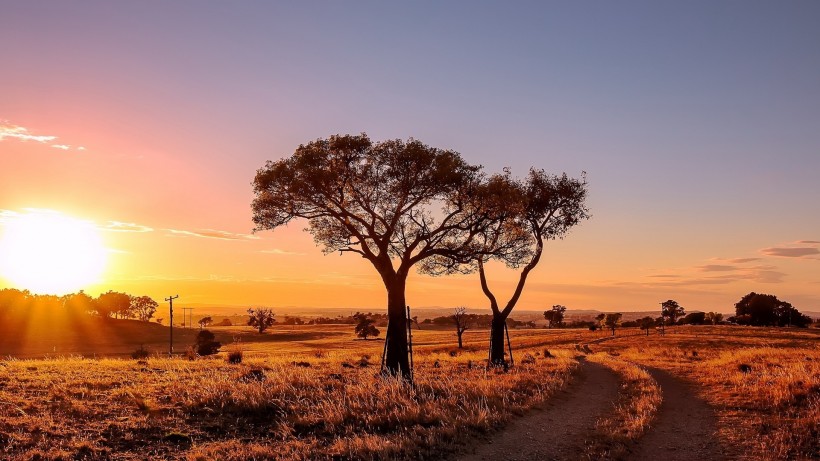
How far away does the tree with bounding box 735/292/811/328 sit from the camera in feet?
388

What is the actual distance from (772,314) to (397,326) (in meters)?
123

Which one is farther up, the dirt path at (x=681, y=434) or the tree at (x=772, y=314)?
the dirt path at (x=681, y=434)

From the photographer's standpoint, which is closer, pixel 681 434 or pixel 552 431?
pixel 552 431

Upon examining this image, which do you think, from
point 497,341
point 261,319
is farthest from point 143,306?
Answer: point 497,341

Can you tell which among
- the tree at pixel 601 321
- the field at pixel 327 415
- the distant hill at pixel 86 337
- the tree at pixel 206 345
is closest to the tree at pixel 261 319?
the distant hill at pixel 86 337

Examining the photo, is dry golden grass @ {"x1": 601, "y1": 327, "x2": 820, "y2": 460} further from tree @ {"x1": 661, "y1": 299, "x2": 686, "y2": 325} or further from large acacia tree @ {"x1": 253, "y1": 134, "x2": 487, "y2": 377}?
tree @ {"x1": 661, "y1": 299, "x2": 686, "y2": 325}

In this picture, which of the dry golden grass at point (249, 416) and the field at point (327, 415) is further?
the field at point (327, 415)

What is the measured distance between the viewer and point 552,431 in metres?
14.1

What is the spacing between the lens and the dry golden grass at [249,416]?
472 inches

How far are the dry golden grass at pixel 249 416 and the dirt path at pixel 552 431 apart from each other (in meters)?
0.52

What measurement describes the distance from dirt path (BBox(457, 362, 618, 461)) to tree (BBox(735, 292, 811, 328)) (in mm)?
119608

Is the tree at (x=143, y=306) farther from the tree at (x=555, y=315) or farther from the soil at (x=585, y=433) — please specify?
the soil at (x=585, y=433)

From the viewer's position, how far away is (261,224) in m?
27.3

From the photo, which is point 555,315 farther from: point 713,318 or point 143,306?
point 143,306
